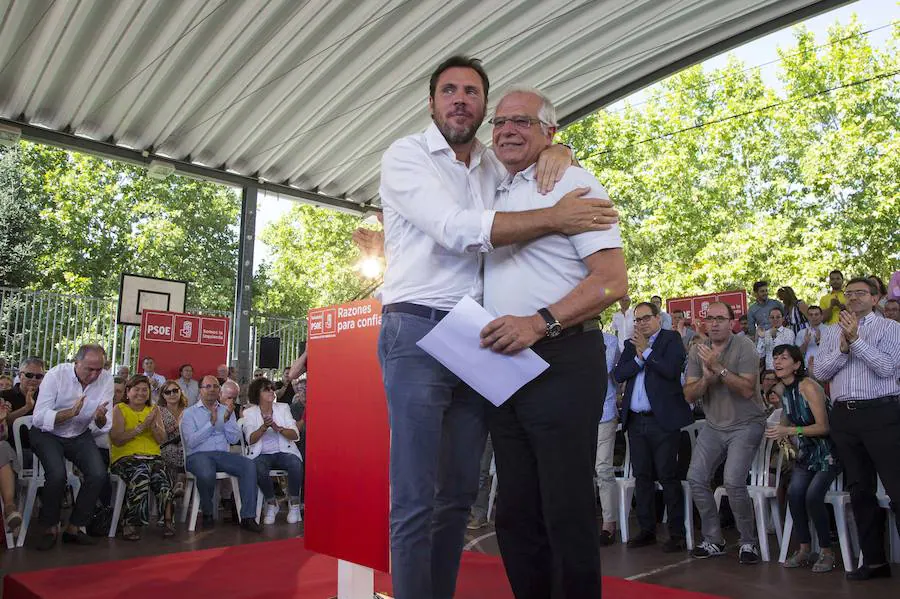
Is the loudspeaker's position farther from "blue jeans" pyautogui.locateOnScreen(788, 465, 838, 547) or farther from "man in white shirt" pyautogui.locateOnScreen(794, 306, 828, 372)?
"blue jeans" pyautogui.locateOnScreen(788, 465, 838, 547)

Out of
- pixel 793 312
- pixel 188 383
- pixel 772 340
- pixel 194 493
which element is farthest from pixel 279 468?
pixel 793 312

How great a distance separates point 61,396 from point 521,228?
546 cm

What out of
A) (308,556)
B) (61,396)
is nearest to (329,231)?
(61,396)

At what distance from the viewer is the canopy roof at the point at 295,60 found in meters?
7.46

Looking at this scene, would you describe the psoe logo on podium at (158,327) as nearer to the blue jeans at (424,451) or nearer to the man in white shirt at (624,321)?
the man in white shirt at (624,321)

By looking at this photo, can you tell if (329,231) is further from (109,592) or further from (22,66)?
(109,592)

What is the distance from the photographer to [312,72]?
28.3ft

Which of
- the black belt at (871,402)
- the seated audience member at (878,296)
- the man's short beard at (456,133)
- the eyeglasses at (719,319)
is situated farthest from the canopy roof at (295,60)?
the man's short beard at (456,133)

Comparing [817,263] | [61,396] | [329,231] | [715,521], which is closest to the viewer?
[715,521]

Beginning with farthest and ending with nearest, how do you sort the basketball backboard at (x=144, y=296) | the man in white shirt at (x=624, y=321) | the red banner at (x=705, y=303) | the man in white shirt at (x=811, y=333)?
the basketball backboard at (x=144, y=296) < the red banner at (x=705, y=303) < the man in white shirt at (x=624, y=321) < the man in white shirt at (x=811, y=333)

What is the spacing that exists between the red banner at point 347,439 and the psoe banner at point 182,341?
7.54 meters

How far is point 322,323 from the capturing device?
3604 mm

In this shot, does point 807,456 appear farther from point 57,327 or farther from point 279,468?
point 57,327

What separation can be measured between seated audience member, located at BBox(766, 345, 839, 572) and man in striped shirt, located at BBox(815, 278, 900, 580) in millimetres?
147
